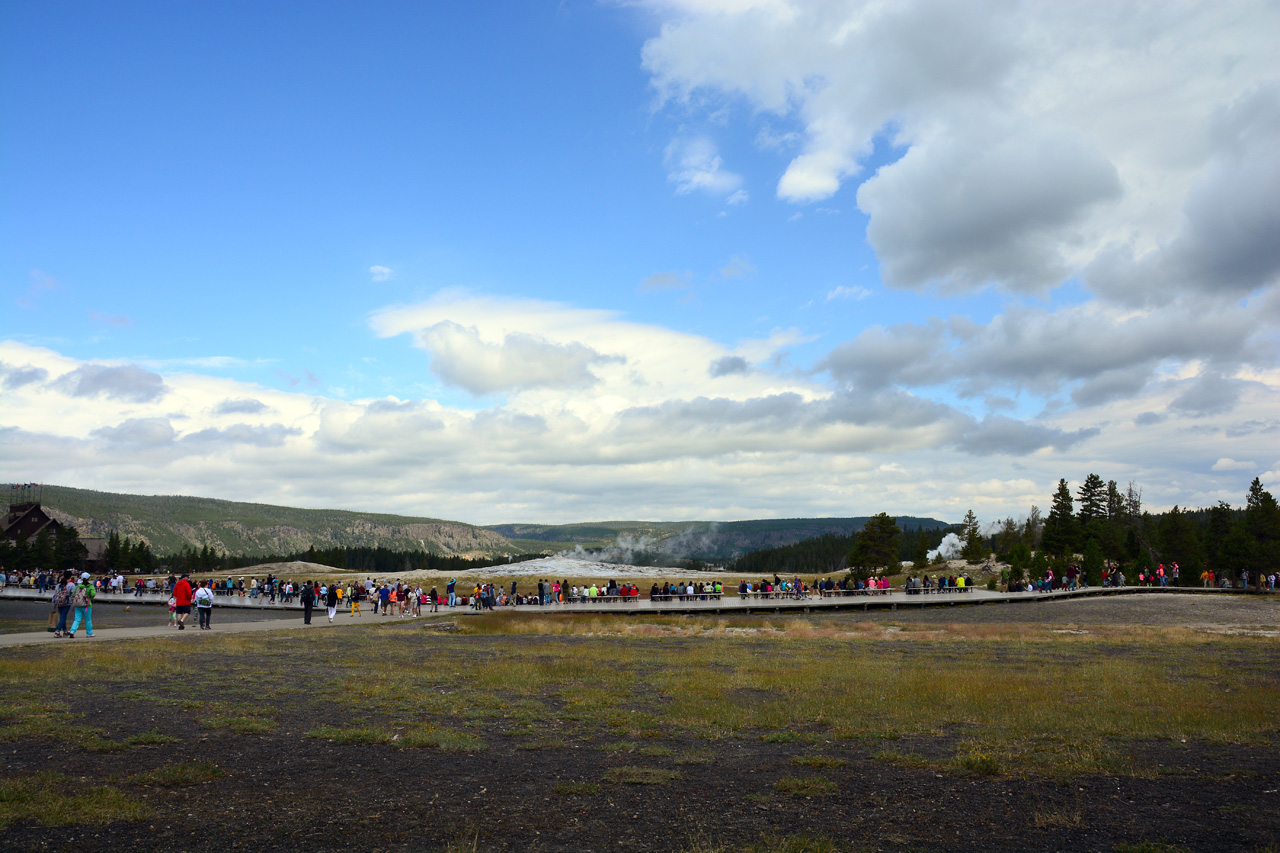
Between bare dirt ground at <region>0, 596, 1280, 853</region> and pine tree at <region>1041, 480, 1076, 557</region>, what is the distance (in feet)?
284

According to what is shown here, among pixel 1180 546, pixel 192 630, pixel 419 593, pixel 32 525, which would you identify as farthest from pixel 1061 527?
pixel 32 525

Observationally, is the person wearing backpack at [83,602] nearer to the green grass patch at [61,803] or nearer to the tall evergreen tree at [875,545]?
the green grass patch at [61,803]

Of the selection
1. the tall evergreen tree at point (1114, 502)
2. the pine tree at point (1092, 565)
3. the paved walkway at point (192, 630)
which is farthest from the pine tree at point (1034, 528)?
the paved walkway at point (192, 630)

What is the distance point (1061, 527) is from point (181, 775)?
98.9m

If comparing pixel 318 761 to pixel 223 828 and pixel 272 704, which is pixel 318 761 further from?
pixel 272 704

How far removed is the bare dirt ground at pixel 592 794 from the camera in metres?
7.41

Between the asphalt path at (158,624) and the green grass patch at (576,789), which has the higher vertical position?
the green grass patch at (576,789)

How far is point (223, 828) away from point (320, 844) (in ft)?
3.72

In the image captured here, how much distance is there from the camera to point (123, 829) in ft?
24.4

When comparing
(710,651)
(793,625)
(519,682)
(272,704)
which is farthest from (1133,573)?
(272,704)

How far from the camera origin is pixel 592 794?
9023mm

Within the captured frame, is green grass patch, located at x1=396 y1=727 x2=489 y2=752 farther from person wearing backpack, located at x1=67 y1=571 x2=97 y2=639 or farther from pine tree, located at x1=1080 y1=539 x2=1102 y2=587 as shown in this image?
pine tree, located at x1=1080 y1=539 x2=1102 y2=587

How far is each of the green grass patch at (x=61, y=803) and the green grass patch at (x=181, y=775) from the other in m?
0.48

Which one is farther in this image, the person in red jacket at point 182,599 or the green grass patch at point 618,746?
the person in red jacket at point 182,599
